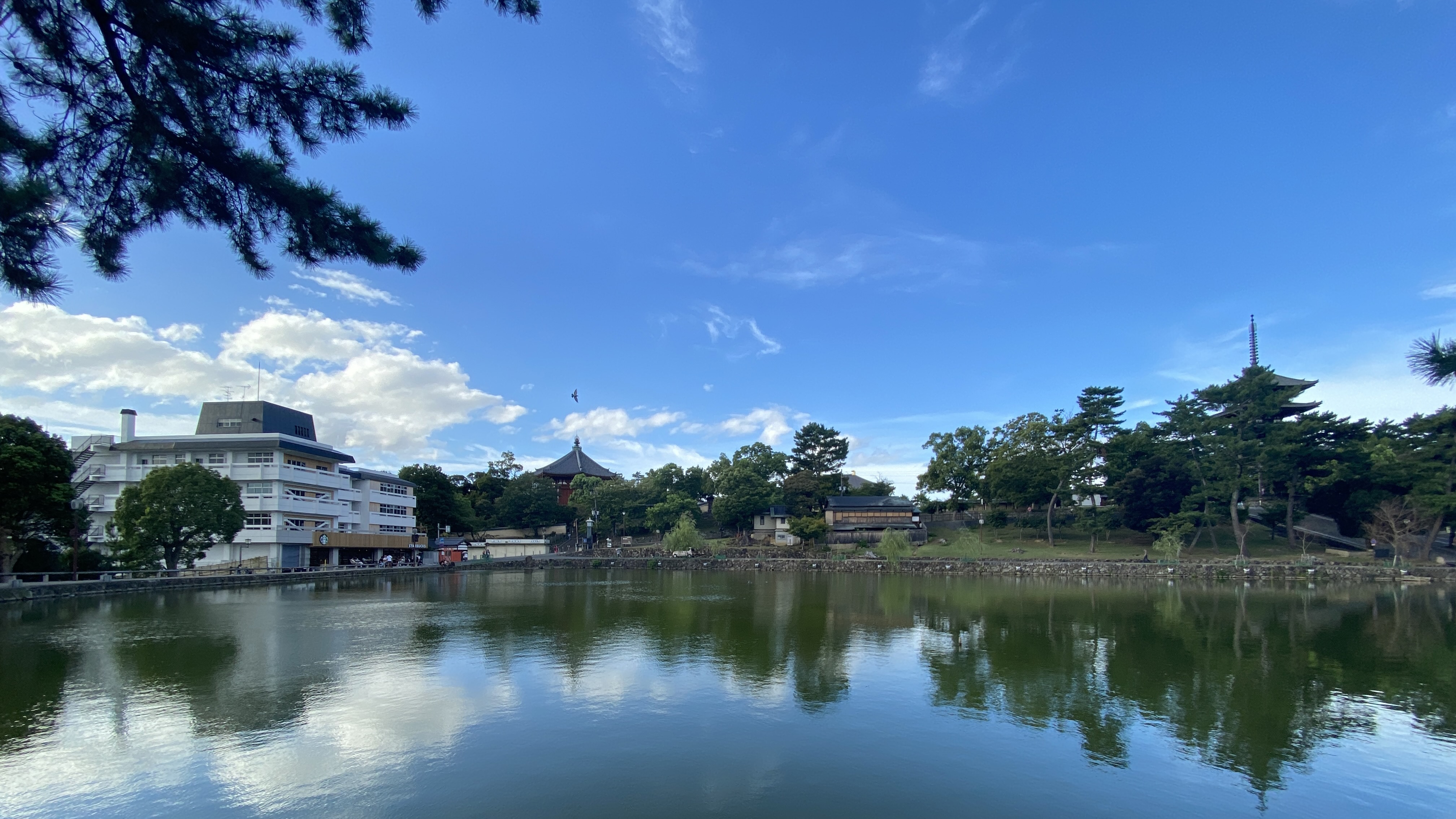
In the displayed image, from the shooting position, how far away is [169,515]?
27578mm

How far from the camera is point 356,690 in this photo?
35.0 ft

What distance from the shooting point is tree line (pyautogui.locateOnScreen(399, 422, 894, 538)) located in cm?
5409

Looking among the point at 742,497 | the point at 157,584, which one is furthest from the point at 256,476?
the point at 742,497

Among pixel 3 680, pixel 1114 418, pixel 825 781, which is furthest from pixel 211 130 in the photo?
pixel 1114 418

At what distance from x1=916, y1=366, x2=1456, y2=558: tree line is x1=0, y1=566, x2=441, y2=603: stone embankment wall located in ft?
129

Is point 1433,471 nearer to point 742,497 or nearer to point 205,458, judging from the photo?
point 742,497

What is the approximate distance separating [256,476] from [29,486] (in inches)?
563

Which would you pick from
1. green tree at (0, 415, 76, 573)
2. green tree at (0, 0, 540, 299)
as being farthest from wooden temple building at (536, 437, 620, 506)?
green tree at (0, 0, 540, 299)

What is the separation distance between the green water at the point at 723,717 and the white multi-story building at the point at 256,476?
17.3 meters

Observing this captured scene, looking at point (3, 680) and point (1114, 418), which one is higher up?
point (1114, 418)

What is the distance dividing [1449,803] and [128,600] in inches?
1252

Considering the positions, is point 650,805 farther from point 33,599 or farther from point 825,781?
point 33,599

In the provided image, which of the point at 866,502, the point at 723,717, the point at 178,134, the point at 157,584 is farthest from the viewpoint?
the point at 866,502

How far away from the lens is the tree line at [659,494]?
54094 mm
